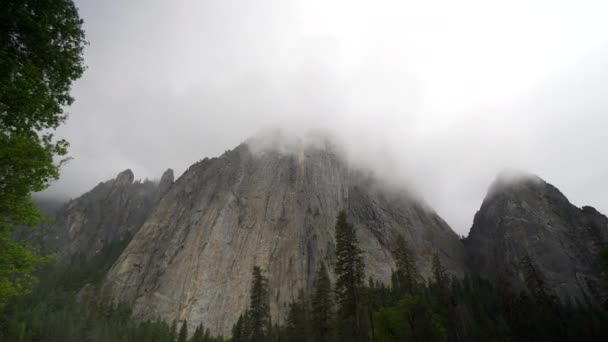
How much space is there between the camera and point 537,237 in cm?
13475

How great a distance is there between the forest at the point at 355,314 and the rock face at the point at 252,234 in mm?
11234

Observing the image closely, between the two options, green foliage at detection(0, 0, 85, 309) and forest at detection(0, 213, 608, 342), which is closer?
green foliage at detection(0, 0, 85, 309)

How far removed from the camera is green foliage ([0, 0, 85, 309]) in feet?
30.8

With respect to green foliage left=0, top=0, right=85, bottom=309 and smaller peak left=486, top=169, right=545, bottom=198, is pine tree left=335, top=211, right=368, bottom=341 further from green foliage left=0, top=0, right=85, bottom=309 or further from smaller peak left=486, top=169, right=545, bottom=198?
smaller peak left=486, top=169, right=545, bottom=198

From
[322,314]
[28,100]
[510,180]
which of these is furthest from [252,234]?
[510,180]

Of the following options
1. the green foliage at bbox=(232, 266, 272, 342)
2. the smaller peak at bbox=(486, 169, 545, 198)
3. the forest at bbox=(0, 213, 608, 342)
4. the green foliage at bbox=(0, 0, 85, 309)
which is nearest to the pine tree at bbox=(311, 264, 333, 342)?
the forest at bbox=(0, 213, 608, 342)

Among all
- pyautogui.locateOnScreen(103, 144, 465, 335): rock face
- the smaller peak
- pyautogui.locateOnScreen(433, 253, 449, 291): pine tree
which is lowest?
pyautogui.locateOnScreen(433, 253, 449, 291): pine tree

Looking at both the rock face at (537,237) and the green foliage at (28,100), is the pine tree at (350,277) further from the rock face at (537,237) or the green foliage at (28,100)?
the rock face at (537,237)

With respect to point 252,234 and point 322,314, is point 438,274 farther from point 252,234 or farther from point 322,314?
point 252,234

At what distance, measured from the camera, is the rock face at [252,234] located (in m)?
108

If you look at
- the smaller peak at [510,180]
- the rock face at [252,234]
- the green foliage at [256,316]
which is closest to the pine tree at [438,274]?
the green foliage at [256,316]

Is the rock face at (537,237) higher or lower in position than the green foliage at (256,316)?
higher

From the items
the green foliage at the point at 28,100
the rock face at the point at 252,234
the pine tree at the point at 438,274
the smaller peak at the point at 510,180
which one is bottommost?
the green foliage at the point at 28,100

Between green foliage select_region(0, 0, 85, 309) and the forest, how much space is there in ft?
77.0
